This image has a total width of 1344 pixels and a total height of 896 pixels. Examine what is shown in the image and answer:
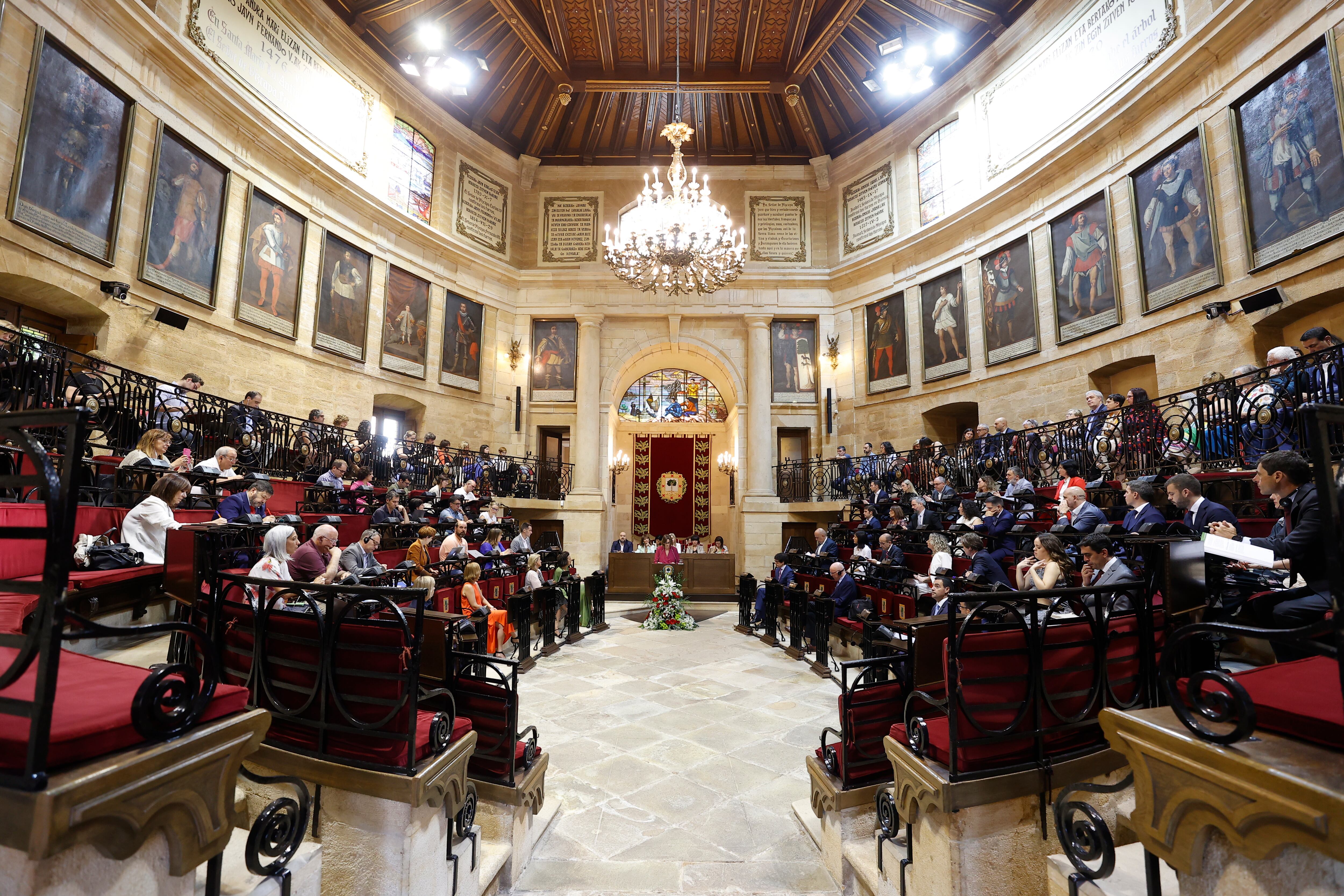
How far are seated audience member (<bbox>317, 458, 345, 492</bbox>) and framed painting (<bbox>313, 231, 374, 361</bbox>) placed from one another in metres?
5.02

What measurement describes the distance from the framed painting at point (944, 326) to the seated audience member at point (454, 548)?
1107cm

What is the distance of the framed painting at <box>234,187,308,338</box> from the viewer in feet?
35.3

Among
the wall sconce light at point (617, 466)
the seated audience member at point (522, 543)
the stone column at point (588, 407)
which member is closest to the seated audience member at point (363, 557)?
the seated audience member at point (522, 543)

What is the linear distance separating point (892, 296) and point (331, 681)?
15296 mm

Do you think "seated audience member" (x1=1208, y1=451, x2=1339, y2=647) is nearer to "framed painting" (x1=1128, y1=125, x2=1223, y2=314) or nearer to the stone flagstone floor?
the stone flagstone floor

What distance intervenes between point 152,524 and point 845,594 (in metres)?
6.88

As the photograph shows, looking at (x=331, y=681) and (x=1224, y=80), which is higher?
(x=1224, y=80)

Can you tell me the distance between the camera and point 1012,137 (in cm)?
1253

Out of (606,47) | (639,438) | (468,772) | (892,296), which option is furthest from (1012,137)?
(468,772)

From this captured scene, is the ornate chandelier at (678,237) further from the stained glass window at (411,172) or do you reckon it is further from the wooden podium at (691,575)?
the stained glass window at (411,172)

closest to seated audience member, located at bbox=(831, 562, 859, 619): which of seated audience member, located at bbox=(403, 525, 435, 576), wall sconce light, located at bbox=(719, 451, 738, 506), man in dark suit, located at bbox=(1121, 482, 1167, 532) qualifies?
man in dark suit, located at bbox=(1121, 482, 1167, 532)

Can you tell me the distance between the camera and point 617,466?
18.5 metres

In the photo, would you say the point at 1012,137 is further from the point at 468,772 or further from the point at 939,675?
the point at 468,772

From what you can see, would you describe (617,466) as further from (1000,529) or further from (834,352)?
(1000,529)
